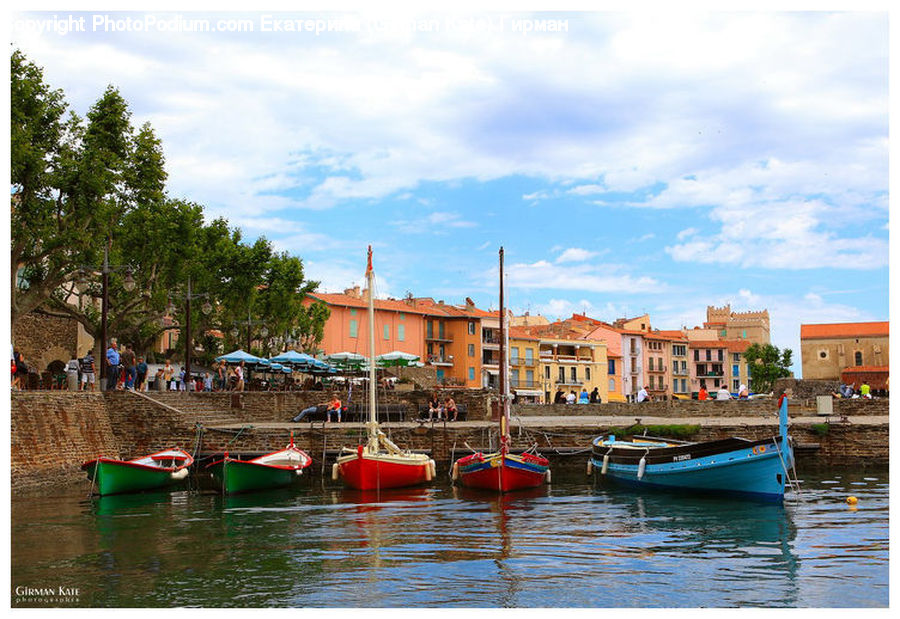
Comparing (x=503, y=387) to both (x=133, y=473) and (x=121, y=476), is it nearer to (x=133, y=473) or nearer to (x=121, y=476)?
(x=133, y=473)

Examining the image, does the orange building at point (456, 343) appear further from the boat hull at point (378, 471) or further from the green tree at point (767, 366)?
the boat hull at point (378, 471)

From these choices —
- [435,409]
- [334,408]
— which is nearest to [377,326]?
[435,409]

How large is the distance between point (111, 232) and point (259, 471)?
12.9 meters

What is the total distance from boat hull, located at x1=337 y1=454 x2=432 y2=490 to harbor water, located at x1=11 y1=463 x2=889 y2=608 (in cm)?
111

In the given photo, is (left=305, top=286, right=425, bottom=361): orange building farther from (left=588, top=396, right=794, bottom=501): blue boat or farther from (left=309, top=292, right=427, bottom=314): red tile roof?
(left=588, top=396, right=794, bottom=501): blue boat

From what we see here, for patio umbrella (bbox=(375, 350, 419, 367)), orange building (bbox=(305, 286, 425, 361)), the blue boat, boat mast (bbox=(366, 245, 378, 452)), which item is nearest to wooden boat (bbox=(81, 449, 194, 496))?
boat mast (bbox=(366, 245, 378, 452))

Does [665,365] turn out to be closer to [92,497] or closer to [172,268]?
[172,268]

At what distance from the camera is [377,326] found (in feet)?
251

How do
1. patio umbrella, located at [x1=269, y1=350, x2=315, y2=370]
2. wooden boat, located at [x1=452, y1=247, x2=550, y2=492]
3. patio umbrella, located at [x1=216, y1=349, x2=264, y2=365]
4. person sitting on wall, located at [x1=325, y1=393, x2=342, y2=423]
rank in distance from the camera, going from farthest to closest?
patio umbrella, located at [x1=269, y1=350, x2=315, y2=370]
patio umbrella, located at [x1=216, y1=349, x2=264, y2=365]
person sitting on wall, located at [x1=325, y1=393, x2=342, y2=423]
wooden boat, located at [x1=452, y1=247, x2=550, y2=492]

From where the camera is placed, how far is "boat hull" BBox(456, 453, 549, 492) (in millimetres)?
25516

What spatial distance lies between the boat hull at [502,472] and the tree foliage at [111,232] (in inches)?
508

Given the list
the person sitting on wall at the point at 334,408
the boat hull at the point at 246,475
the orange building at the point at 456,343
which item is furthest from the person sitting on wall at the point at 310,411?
the orange building at the point at 456,343

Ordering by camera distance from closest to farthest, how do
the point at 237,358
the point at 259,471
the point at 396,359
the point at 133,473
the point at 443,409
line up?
the point at 133,473 → the point at 259,471 → the point at 443,409 → the point at 237,358 → the point at 396,359

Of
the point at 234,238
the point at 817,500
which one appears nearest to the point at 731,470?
the point at 817,500
